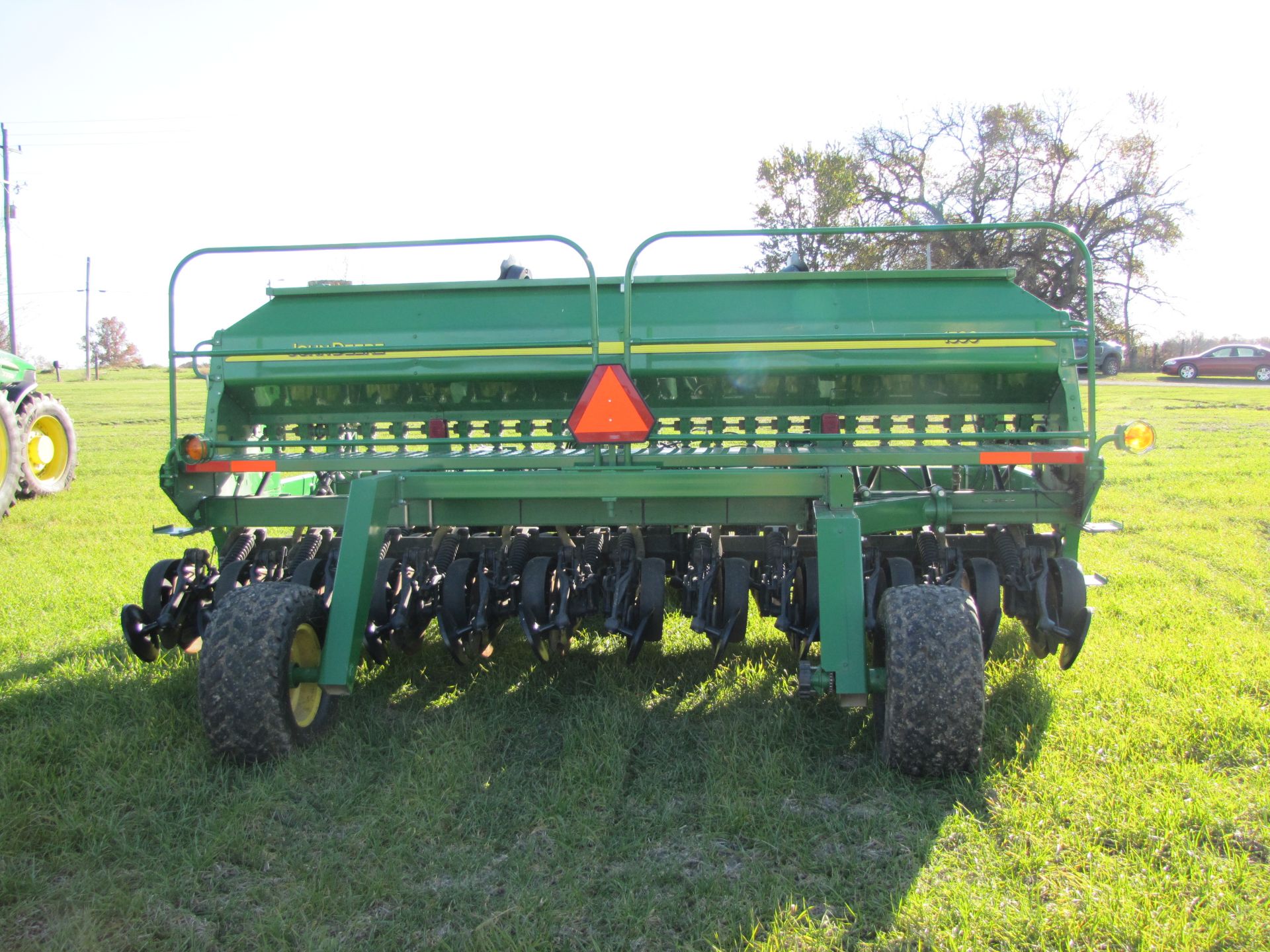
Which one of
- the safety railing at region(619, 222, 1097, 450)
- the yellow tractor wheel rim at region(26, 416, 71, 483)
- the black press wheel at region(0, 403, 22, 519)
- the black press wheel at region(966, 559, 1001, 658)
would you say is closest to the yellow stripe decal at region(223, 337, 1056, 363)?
the safety railing at region(619, 222, 1097, 450)

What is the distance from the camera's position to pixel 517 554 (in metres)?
4.50

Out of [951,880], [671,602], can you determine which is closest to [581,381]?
[671,602]

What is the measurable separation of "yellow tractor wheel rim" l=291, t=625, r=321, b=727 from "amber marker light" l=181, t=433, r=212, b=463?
1.19m

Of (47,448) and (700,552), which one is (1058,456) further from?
(47,448)

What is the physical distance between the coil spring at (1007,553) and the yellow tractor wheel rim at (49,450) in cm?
1034

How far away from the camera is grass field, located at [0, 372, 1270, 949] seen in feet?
8.37

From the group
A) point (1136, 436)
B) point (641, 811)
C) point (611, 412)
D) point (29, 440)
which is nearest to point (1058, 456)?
point (1136, 436)

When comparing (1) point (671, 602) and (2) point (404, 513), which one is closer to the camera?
(2) point (404, 513)

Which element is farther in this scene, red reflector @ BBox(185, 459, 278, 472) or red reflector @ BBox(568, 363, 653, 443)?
red reflector @ BBox(185, 459, 278, 472)

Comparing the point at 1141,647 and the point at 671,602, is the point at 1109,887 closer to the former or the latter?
the point at 1141,647

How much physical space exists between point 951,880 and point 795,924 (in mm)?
515

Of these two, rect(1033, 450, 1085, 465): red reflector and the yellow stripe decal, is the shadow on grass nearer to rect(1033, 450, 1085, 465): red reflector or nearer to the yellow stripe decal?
rect(1033, 450, 1085, 465): red reflector

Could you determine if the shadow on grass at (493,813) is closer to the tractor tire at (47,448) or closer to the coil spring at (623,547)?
the coil spring at (623,547)

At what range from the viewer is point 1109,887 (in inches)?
103
